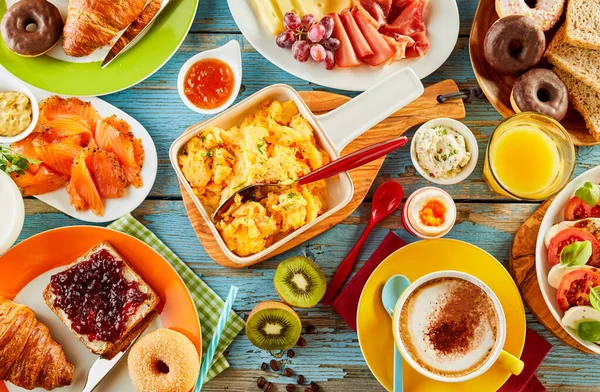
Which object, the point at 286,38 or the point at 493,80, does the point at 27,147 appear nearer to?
the point at 286,38

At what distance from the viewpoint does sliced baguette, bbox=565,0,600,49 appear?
2.46m

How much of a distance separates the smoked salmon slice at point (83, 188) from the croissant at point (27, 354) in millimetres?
491

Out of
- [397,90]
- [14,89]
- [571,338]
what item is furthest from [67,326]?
[571,338]

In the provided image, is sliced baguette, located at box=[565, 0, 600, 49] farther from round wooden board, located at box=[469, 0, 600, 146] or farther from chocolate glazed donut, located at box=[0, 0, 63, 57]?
chocolate glazed donut, located at box=[0, 0, 63, 57]

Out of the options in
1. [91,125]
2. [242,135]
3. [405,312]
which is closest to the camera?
[405,312]

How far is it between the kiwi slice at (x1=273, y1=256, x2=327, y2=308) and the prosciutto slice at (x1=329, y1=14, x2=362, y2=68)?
2.93 feet

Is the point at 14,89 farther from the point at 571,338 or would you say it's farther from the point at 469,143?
the point at 571,338

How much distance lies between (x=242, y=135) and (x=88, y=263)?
0.84m

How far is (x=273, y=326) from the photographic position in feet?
7.92

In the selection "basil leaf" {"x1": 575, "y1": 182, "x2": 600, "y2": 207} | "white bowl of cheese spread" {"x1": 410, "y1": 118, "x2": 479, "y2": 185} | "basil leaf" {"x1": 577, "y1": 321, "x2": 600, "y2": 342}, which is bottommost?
"basil leaf" {"x1": 577, "y1": 321, "x2": 600, "y2": 342}

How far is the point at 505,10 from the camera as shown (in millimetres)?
2449

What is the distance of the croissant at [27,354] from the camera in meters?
2.25

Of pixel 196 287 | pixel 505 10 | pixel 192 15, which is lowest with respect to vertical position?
pixel 196 287

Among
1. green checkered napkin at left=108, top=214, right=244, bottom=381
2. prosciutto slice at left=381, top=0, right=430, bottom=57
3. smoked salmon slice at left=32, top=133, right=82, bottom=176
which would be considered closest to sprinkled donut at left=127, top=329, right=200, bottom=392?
green checkered napkin at left=108, top=214, right=244, bottom=381
